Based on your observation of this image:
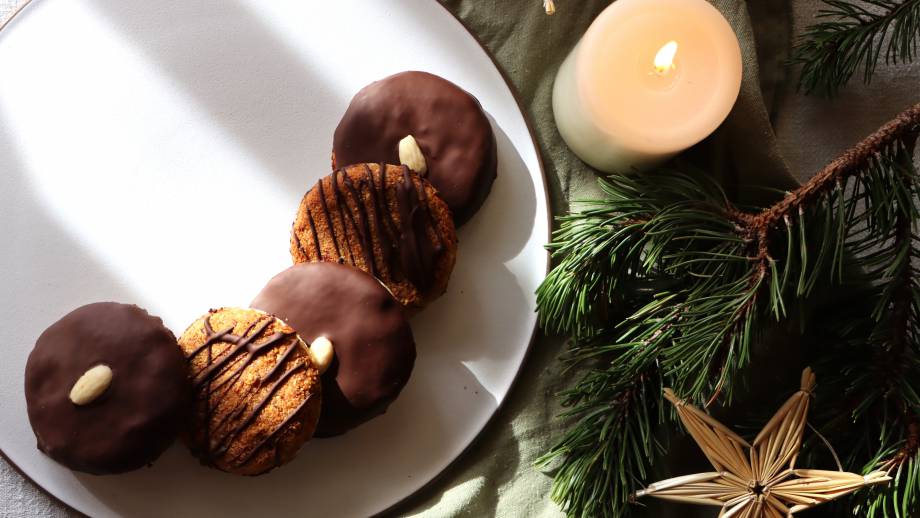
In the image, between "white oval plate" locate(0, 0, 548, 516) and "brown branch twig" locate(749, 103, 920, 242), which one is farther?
"white oval plate" locate(0, 0, 548, 516)

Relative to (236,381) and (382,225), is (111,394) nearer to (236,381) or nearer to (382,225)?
(236,381)

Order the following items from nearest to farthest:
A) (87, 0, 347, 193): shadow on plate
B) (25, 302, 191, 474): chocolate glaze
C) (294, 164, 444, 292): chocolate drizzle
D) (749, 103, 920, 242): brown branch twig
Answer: (749, 103, 920, 242): brown branch twig < (25, 302, 191, 474): chocolate glaze < (294, 164, 444, 292): chocolate drizzle < (87, 0, 347, 193): shadow on plate

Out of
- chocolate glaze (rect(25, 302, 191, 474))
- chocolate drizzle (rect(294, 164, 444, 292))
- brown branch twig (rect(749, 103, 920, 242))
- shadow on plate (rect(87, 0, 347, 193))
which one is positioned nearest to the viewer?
brown branch twig (rect(749, 103, 920, 242))

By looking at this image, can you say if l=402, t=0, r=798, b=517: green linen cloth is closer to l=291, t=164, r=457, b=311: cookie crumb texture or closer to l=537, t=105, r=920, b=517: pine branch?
l=537, t=105, r=920, b=517: pine branch

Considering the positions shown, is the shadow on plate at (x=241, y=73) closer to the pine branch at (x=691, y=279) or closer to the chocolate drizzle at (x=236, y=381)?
the chocolate drizzle at (x=236, y=381)

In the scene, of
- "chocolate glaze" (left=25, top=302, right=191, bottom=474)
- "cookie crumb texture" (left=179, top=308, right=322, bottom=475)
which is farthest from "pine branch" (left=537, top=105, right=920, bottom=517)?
"chocolate glaze" (left=25, top=302, right=191, bottom=474)

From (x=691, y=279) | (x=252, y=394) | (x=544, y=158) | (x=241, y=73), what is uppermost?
(x=241, y=73)

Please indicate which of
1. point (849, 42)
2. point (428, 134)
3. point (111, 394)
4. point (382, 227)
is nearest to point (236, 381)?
point (111, 394)
